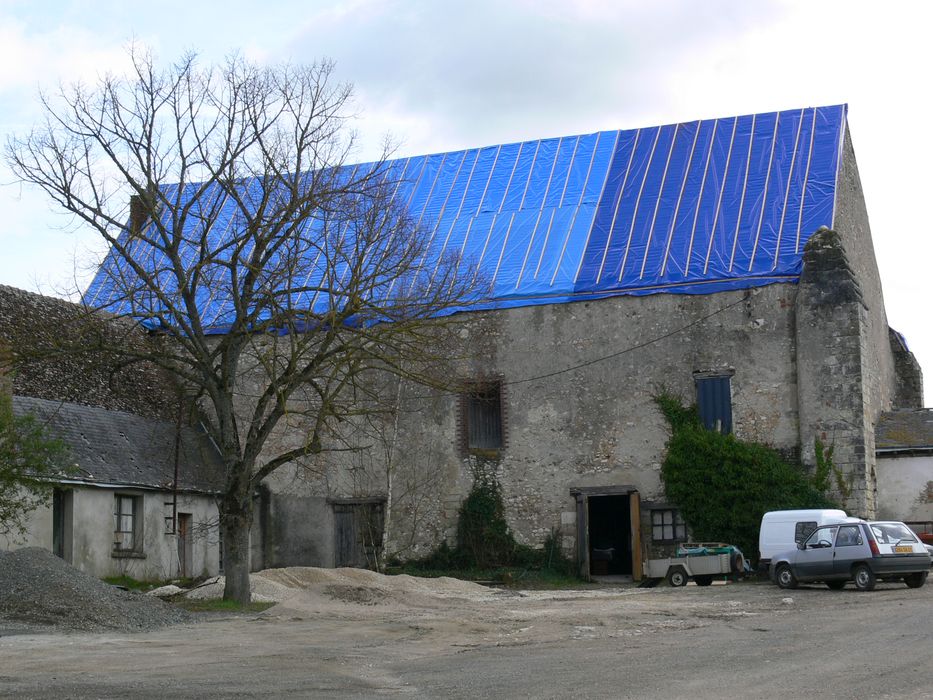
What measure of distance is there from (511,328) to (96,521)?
10339 mm

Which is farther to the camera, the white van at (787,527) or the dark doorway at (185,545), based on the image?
the dark doorway at (185,545)

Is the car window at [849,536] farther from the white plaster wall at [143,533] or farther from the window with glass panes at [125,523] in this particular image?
the window with glass panes at [125,523]

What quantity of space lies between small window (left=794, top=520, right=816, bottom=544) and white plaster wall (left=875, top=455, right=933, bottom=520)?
4282 millimetres

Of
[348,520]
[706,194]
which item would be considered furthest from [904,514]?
[348,520]

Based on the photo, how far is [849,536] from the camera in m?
20.5

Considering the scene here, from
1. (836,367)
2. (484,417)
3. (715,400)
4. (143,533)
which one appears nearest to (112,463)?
(143,533)

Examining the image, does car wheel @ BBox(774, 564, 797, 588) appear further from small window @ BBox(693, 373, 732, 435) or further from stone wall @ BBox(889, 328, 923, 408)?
stone wall @ BBox(889, 328, 923, 408)

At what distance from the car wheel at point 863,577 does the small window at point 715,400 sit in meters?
6.30

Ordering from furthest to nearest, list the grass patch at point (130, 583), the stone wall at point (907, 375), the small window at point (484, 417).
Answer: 1. the stone wall at point (907, 375)
2. the small window at point (484, 417)
3. the grass patch at point (130, 583)

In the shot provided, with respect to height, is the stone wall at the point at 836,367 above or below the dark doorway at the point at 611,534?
above

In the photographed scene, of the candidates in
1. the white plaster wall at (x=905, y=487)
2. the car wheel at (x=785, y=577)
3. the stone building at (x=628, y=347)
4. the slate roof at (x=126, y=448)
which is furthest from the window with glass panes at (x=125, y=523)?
the white plaster wall at (x=905, y=487)

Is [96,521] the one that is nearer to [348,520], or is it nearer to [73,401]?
[73,401]

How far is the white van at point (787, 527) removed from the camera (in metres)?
23.0

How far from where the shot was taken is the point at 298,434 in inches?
1176
